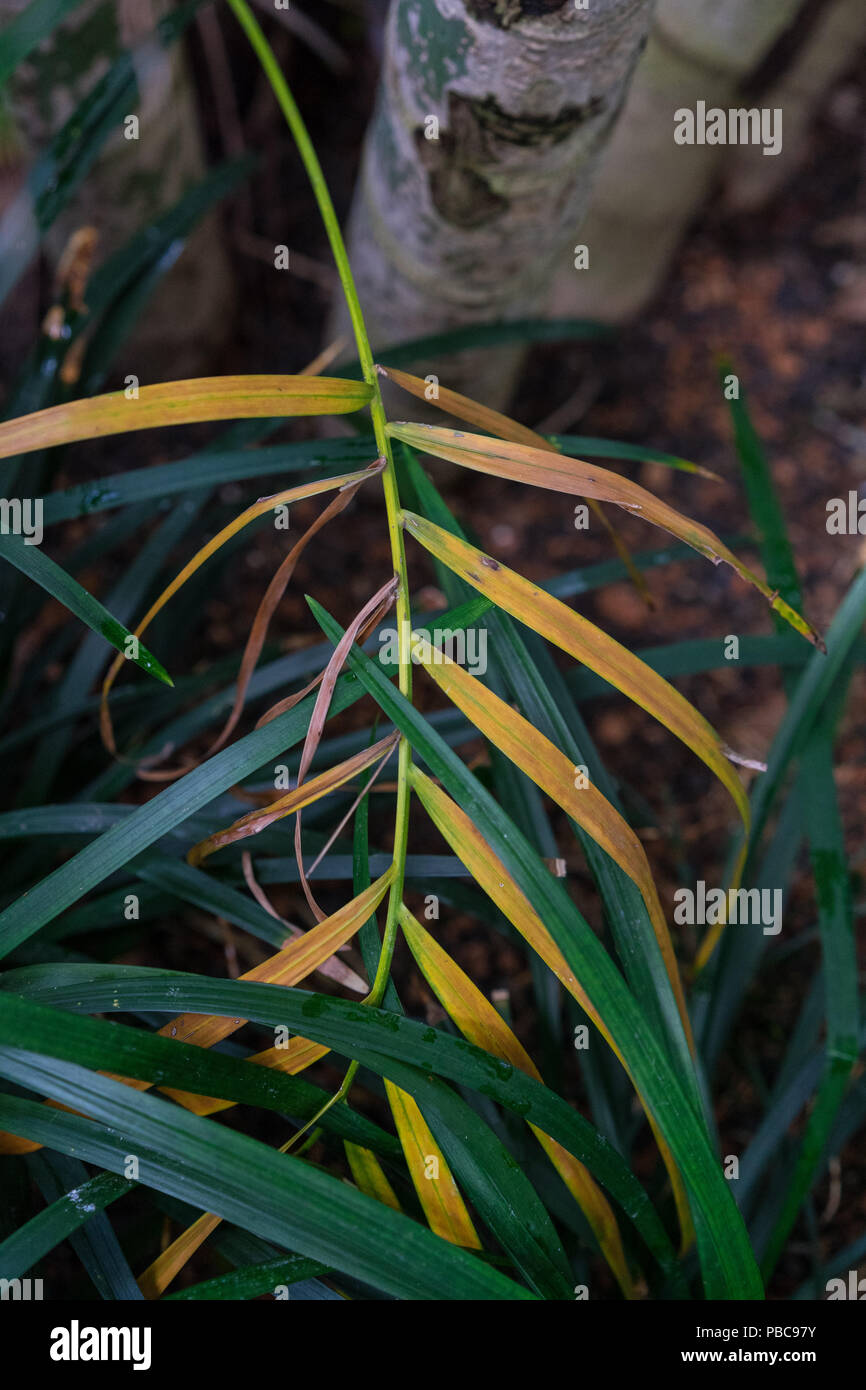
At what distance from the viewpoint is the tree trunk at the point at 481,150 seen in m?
0.67

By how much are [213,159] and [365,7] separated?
0.99 ft

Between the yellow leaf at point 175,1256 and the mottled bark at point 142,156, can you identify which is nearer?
the yellow leaf at point 175,1256

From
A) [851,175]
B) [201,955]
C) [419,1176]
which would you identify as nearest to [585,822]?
[419,1176]

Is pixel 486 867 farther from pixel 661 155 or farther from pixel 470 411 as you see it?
pixel 661 155

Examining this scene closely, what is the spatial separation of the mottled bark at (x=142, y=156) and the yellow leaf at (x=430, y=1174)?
3.08 ft

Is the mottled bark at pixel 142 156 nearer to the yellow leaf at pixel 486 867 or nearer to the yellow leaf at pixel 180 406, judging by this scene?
the yellow leaf at pixel 180 406

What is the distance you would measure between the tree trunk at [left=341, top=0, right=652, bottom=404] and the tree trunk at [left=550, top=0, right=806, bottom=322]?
26cm

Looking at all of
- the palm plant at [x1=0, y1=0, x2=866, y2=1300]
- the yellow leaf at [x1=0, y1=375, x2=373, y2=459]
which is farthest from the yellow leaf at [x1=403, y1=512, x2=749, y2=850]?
the yellow leaf at [x1=0, y1=375, x2=373, y2=459]

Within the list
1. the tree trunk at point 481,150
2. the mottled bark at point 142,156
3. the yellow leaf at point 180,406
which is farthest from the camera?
the mottled bark at point 142,156

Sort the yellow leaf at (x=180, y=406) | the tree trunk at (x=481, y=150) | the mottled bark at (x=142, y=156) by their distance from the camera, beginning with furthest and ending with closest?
the mottled bark at (x=142, y=156) → the tree trunk at (x=481, y=150) → the yellow leaf at (x=180, y=406)

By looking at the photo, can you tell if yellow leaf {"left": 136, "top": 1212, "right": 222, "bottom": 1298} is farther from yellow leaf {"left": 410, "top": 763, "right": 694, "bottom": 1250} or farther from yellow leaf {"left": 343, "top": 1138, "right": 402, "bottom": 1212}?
yellow leaf {"left": 410, "top": 763, "right": 694, "bottom": 1250}

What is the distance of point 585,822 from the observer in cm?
60

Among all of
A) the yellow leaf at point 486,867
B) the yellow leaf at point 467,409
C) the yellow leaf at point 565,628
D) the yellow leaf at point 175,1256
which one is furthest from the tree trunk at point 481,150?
the yellow leaf at point 175,1256

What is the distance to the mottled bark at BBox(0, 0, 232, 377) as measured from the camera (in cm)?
96
